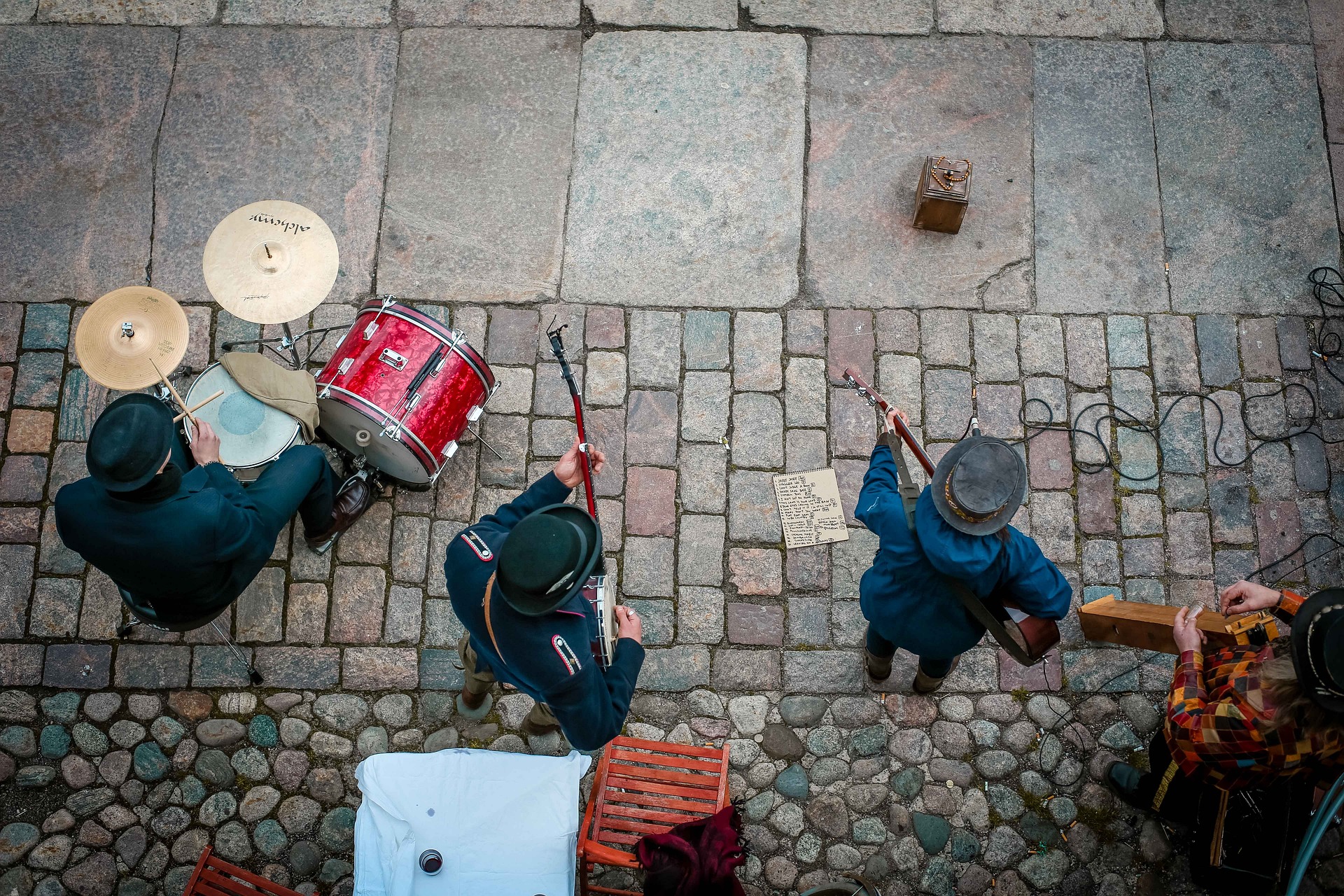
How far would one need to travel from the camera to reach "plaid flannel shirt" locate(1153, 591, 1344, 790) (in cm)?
335

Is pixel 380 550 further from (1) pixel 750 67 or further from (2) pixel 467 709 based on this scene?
(1) pixel 750 67

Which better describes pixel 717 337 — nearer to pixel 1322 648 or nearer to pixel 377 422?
pixel 377 422

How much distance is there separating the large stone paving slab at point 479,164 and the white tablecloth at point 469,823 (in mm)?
2646

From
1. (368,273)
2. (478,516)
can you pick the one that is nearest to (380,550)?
(478,516)

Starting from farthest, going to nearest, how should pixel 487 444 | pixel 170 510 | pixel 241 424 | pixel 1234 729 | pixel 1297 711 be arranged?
pixel 487 444 → pixel 241 424 → pixel 170 510 → pixel 1234 729 → pixel 1297 711

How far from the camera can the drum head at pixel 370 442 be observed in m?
4.39

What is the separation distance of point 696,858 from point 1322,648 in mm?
2313

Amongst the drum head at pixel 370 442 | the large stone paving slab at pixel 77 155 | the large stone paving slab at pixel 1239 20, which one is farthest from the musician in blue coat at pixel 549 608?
the large stone paving slab at pixel 1239 20

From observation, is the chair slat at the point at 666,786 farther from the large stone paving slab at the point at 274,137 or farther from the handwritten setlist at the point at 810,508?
the large stone paving slab at the point at 274,137

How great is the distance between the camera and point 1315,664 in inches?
126

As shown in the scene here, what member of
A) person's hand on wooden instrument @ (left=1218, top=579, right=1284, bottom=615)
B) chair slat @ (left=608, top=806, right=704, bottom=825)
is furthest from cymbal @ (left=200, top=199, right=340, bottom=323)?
person's hand on wooden instrument @ (left=1218, top=579, right=1284, bottom=615)

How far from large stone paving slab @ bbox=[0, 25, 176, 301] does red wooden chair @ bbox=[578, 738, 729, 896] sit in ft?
12.7

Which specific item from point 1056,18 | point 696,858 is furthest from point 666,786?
point 1056,18

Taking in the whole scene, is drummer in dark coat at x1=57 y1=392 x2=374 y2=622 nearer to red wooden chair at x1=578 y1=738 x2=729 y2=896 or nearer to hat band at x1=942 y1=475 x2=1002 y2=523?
red wooden chair at x1=578 y1=738 x2=729 y2=896
